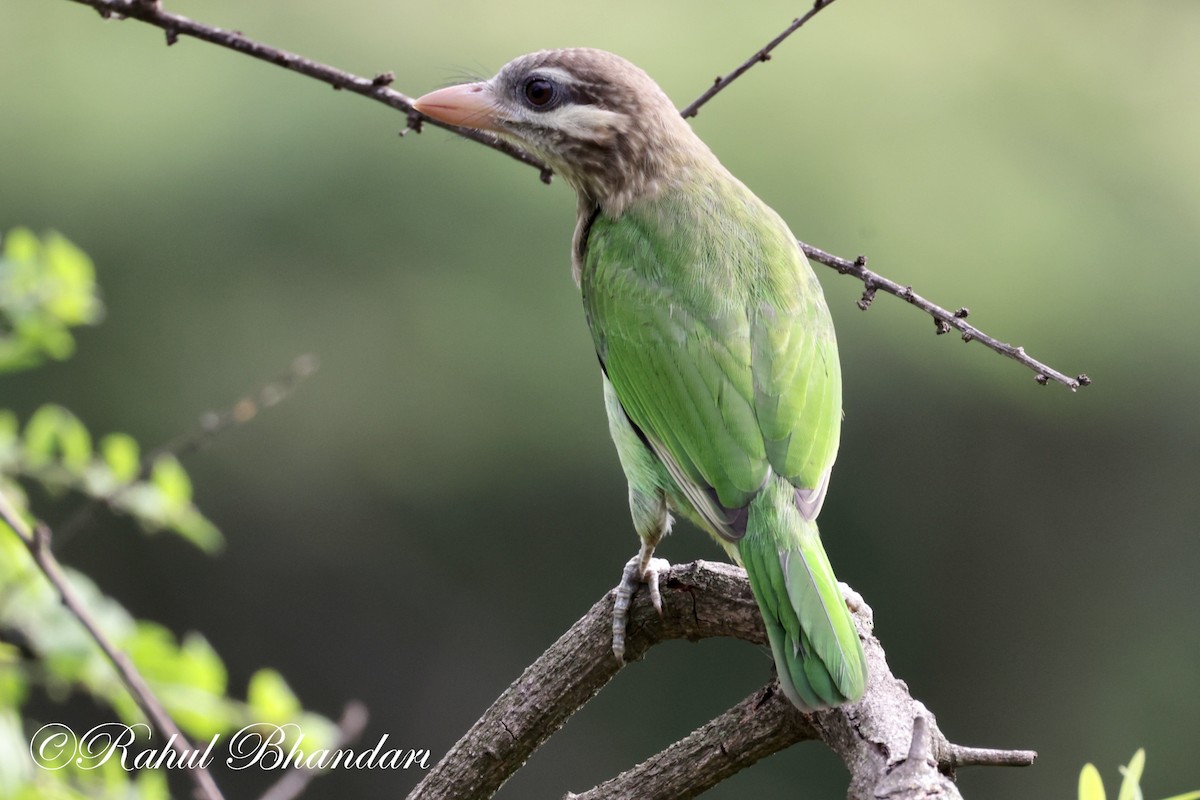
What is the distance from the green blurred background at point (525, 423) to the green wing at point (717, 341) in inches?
103

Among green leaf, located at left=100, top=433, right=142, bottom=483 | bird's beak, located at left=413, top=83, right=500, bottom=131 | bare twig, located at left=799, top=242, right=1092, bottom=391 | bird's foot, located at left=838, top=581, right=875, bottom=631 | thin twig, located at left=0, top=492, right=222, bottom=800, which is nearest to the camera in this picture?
thin twig, located at left=0, top=492, right=222, bottom=800

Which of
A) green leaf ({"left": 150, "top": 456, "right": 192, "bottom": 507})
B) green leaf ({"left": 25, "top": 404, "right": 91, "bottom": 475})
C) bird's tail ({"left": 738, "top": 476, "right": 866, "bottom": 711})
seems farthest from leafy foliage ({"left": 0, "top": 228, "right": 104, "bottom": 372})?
bird's tail ({"left": 738, "top": 476, "right": 866, "bottom": 711})

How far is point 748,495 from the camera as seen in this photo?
2.57 meters

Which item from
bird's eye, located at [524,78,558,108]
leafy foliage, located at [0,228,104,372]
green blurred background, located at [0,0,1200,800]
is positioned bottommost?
green blurred background, located at [0,0,1200,800]

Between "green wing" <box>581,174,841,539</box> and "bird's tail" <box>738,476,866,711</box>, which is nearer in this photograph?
"bird's tail" <box>738,476,866,711</box>

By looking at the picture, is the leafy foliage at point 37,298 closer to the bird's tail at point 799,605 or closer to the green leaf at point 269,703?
the green leaf at point 269,703

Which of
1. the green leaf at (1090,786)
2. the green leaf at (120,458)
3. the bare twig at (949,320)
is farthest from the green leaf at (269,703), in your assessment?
the green leaf at (1090,786)

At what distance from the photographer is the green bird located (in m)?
2.39

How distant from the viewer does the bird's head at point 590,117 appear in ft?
10.9

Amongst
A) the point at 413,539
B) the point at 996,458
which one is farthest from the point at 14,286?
the point at 996,458

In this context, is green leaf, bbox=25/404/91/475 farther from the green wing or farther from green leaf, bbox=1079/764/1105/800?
green leaf, bbox=1079/764/1105/800

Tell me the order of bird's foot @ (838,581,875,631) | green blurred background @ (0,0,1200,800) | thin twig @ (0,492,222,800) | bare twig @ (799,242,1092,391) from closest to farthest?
thin twig @ (0,492,222,800) → bare twig @ (799,242,1092,391) → bird's foot @ (838,581,875,631) → green blurred background @ (0,0,1200,800)

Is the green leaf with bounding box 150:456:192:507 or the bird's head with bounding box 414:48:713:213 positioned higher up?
the bird's head with bounding box 414:48:713:213

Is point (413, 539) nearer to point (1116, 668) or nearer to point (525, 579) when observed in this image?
point (525, 579)
